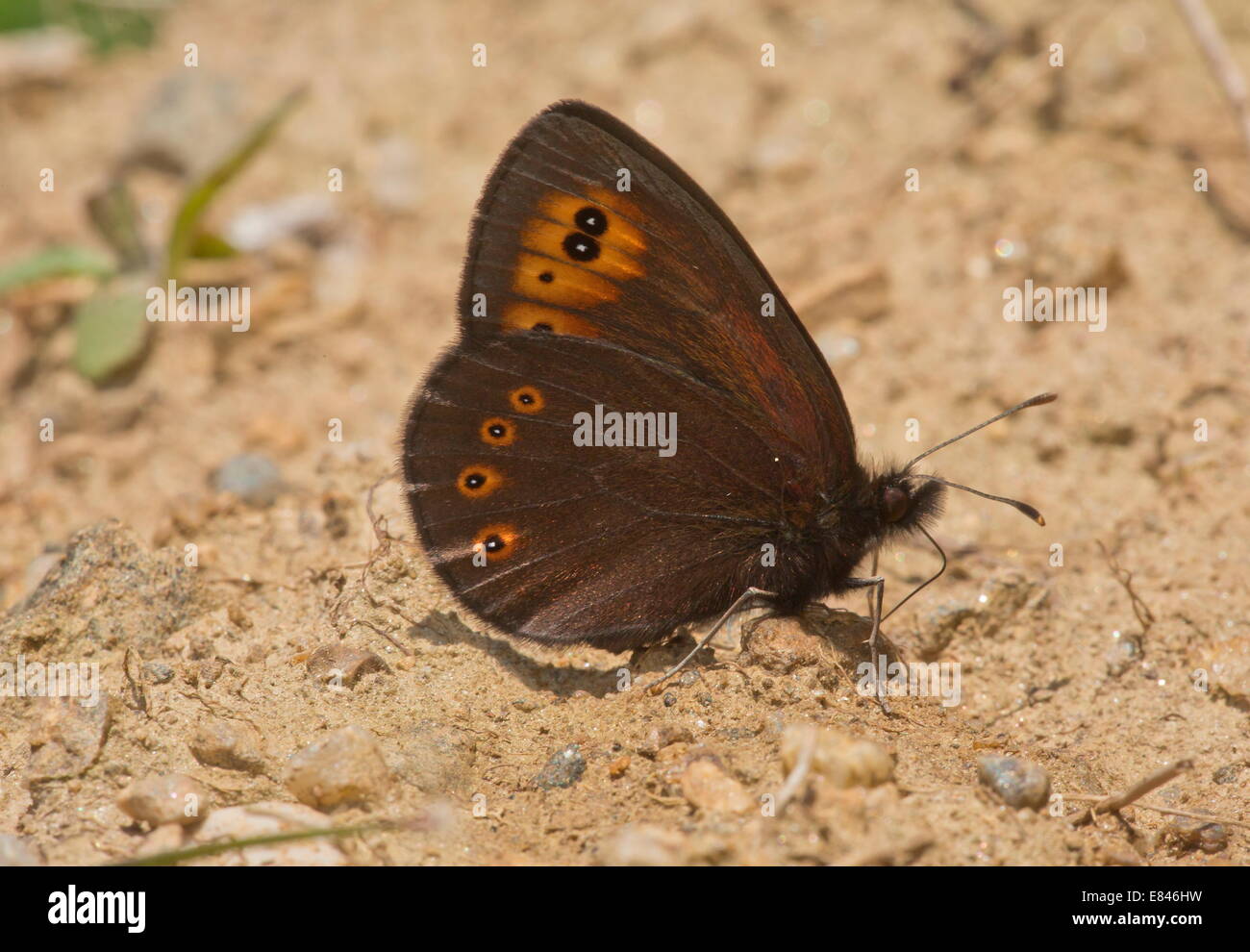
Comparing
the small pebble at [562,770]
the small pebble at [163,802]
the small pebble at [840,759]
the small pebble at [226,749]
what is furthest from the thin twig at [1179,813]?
the small pebble at [163,802]

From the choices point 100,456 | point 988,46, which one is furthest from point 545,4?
point 100,456

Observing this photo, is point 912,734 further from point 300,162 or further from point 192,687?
point 300,162

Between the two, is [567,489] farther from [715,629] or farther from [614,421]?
[715,629]

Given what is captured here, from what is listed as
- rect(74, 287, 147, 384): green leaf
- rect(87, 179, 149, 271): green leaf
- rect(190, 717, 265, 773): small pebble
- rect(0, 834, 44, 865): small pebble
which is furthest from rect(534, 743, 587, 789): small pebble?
rect(87, 179, 149, 271): green leaf

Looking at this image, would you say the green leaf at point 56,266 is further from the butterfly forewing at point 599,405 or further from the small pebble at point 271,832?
the small pebble at point 271,832

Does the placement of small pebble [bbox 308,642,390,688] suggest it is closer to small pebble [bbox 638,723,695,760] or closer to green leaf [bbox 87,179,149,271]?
small pebble [bbox 638,723,695,760]
